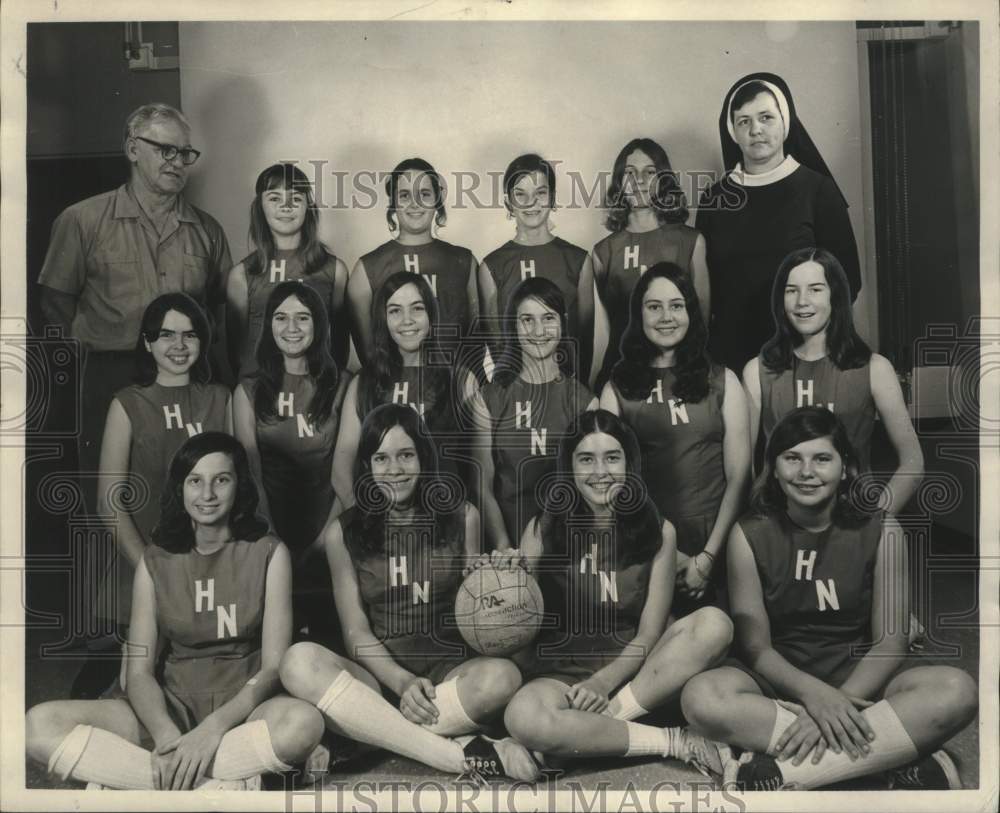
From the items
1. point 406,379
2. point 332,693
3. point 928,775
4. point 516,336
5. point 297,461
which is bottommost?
point 928,775

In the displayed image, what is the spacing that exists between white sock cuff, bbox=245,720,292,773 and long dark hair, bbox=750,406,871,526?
1407 millimetres

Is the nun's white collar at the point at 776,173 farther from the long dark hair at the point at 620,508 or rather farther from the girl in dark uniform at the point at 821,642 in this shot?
the long dark hair at the point at 620,508

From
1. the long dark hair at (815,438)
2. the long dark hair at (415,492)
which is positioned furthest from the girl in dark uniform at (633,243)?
the long dark hair at (415,492)

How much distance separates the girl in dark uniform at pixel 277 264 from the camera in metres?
2.44

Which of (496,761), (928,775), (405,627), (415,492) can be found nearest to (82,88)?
(415,492)

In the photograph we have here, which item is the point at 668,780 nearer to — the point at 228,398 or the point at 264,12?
the point at 228,398

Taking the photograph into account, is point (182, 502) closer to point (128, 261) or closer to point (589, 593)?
point (128, 261)

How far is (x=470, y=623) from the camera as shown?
7.84 feet

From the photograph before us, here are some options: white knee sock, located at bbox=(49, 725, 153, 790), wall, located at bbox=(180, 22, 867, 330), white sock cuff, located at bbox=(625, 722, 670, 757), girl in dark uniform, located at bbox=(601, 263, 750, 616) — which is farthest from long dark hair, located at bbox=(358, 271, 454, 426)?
white knee sock, located at bbox=(49, 725, 153, 790)

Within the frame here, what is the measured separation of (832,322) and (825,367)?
0.12m

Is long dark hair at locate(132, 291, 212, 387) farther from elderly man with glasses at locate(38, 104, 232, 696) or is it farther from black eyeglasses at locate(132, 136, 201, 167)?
black eyeglasses at locate(132, 136, 201, 167)

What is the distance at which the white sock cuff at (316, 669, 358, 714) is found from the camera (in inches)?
93.6

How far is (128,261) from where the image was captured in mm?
2443

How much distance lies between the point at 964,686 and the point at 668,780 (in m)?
0.82
